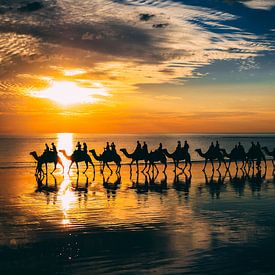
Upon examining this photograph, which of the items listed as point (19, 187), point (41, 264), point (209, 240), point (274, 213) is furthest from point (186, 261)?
point (19, 187)

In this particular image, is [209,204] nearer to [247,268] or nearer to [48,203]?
[48,203]

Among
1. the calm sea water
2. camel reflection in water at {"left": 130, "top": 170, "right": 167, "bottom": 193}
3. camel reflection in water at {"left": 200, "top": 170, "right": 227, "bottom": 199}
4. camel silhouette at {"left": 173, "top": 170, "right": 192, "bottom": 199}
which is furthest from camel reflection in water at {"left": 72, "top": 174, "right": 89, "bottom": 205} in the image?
camel reflection in water at {"left": 200, "top": 170, "right": 227, "bottom": 199}

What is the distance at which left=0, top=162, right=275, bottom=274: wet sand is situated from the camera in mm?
8664

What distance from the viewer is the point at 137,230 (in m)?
11.6

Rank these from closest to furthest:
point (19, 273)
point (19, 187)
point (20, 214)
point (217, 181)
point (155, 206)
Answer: point (19, 273) < point (20, 214) < point (155, 206) < point (19, 187) < point (217, 181)

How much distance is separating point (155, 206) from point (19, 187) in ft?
29.6

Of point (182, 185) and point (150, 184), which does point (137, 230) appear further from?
point (150, 184)

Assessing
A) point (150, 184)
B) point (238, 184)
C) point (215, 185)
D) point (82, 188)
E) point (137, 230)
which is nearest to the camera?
point (137, 230)

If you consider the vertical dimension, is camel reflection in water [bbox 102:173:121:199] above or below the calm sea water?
above

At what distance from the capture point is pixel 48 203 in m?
16.5

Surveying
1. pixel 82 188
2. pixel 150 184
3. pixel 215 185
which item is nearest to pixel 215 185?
pixel 215 185

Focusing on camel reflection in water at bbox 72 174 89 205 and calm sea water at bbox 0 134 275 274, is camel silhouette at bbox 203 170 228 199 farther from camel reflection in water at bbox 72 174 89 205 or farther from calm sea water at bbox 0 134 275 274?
camel reflection in water at bbox 72 174 89 205

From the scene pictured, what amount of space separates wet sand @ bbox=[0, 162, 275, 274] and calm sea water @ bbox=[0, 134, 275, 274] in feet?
0.06

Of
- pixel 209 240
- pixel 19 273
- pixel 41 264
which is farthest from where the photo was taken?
pixel 209 240
